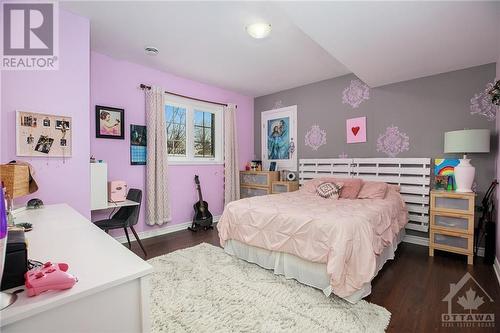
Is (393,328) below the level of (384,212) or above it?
below

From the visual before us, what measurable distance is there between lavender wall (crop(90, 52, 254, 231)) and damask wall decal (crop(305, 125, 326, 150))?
1714mm

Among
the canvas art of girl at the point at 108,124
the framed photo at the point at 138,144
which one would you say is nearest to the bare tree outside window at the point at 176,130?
the framed photo at the point at 138,144

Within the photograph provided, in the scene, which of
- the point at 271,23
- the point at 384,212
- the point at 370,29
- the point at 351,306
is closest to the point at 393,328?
the point at 351,306

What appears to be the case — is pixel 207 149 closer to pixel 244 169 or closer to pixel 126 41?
pixel 244 169

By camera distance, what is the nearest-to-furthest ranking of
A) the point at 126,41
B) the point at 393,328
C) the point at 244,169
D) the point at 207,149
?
the point at 393,328 < the point at 126,41 < the point at 207,149 < the point at 244,169

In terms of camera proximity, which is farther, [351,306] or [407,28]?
[407,28]

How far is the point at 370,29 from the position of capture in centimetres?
210

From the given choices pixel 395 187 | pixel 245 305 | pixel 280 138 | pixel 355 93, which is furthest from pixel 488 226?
pixel 280 138

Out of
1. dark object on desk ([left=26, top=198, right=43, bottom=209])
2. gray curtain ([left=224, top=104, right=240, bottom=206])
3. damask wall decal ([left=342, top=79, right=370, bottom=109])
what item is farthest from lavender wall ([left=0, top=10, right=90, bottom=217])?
damask wall decal ([left=342, top=79, right=370, bottom=109])

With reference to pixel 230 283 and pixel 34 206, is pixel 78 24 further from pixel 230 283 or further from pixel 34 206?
pixel 230 283

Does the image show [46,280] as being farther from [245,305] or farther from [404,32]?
[404,32]

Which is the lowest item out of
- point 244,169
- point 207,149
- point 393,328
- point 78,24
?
point 393,328

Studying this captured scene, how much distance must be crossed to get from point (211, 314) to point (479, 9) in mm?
3080

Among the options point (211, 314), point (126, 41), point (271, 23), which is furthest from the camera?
point (126, 41)
